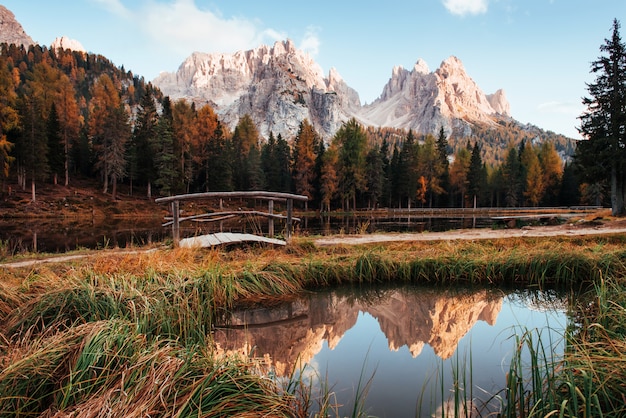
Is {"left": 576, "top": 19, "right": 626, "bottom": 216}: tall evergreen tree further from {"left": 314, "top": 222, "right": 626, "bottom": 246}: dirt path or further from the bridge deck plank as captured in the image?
the bridge deck plank

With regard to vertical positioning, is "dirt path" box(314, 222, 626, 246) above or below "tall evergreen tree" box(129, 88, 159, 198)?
below

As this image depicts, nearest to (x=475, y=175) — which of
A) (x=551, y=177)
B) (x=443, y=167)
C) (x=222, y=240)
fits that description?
(x=443, y=167)

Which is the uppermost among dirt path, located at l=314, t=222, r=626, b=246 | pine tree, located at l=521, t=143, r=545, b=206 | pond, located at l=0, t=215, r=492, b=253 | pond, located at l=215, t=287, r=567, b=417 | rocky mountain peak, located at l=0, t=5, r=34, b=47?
rocky mountain peak, located at l=0, t=5, r=34, b=47

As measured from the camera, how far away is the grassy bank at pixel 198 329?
229 centimetres

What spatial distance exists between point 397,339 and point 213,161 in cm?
4496

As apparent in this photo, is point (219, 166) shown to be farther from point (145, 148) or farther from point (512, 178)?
point (512, 178)

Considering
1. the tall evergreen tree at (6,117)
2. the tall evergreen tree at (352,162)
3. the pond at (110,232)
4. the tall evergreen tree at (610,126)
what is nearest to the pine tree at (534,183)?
the tall evergreen tree at (352,162)

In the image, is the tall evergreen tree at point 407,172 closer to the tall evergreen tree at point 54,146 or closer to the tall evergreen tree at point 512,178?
the tall evergreen tree at point 512,178

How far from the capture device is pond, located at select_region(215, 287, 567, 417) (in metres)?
3.24

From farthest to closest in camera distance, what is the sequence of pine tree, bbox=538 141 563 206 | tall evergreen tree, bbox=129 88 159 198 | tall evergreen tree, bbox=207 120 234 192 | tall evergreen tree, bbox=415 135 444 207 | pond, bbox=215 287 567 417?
pine tree, bbox=538 141 563 206, tall evergreen tree, bbox=415 135 444 207, tall evergreen tree, bbox=207 120 234 192, tall evergreen tree, bbox=129 88 159 198, pond, bbox=215 287 567 417

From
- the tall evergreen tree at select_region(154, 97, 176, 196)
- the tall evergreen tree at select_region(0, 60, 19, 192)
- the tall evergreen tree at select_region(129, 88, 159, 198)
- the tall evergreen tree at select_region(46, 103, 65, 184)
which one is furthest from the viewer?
the tall evergreen tree at select_region(129, 88, 159, 198)

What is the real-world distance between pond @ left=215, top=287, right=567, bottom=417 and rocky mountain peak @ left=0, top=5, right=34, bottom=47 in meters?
235

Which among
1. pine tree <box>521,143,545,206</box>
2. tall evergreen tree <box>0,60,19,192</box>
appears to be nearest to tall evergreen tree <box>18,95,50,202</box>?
tall evergreen tree <box>0,60,19,192</box>

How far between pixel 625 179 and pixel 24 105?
172ft
